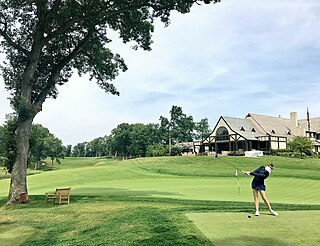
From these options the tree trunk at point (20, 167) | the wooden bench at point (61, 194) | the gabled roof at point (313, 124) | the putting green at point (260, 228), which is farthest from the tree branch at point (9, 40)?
the gabled roof at point (313, 124)

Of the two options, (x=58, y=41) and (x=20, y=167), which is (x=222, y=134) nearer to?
(x=58, y=41)

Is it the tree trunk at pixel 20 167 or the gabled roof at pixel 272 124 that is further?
the gabled roof at pixel 272 124

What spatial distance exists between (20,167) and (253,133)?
59.9 metres

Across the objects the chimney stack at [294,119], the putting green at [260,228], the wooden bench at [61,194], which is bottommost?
the wooden bench at [61,194]

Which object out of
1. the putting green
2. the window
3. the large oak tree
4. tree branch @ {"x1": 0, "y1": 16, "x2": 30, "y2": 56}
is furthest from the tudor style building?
the putting green

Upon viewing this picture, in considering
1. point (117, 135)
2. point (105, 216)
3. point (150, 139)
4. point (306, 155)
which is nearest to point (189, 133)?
point (150, 139)

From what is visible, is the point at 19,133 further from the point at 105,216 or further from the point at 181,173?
the point at 181,173

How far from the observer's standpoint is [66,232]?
976 cm

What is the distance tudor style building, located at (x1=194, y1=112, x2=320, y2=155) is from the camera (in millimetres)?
70062

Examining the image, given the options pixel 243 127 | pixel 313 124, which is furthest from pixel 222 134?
pixel 313 124

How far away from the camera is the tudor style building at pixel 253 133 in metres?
70.1

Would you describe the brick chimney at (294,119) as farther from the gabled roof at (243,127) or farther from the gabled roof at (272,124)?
the gabled roof at (243,127)

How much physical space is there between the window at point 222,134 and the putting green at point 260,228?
6321 cm

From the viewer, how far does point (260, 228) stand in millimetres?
7465
